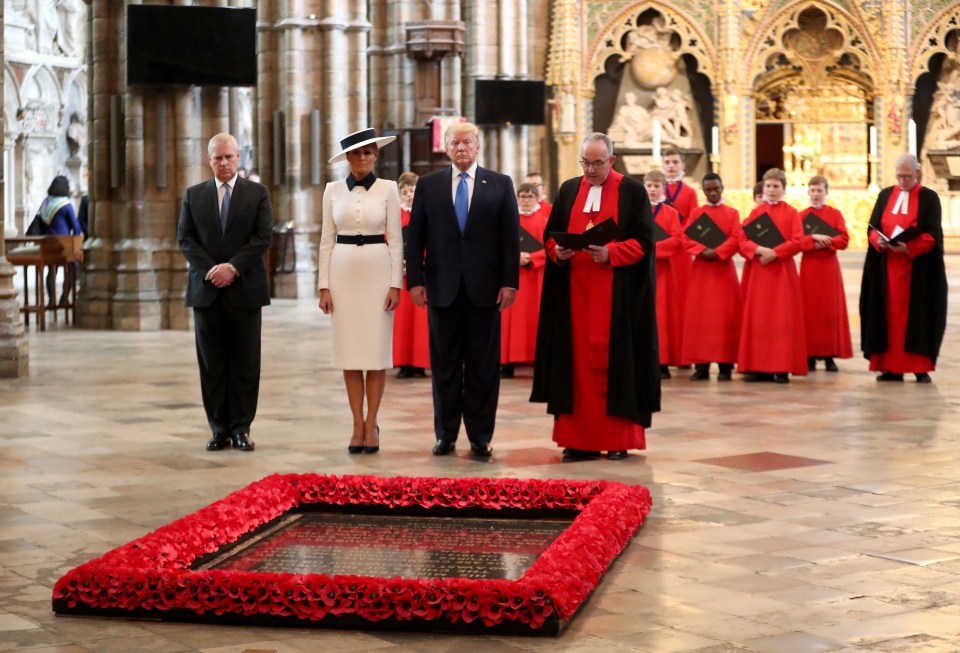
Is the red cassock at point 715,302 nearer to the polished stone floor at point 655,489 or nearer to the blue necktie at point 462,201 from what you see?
the polished stone floor at point 655,489

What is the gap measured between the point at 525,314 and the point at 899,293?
3.04 metres

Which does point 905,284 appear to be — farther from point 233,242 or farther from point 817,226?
point 233,242

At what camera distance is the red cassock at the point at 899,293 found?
11.8 metres

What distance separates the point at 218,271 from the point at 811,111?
24284mm


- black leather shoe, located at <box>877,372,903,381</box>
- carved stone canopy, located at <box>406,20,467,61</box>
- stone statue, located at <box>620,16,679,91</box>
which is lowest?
black leather shoe, located at <box>877,372,903,381</box>

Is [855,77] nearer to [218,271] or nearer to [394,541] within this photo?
[218,271]

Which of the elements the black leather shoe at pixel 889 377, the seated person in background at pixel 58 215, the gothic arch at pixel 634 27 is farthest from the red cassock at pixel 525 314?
the gothic arch at pixel 634 27

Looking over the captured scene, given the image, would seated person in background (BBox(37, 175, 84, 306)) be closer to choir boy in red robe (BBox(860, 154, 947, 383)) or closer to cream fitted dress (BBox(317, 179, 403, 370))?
choir boy in red robe (BBox(860, 154, 947, 383))

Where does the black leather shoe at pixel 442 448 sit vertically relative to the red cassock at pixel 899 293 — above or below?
below

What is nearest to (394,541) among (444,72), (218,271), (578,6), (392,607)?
(392,607)

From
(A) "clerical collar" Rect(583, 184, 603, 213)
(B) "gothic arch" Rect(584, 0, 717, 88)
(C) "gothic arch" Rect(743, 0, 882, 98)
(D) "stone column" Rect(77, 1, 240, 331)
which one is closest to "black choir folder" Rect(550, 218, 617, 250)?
(A) "clerical collar" Rect(583, 184, 603, 213)

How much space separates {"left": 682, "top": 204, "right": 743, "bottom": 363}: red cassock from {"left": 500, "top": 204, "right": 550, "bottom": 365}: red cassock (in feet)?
4.10

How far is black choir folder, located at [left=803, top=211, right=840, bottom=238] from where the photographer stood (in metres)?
12.8

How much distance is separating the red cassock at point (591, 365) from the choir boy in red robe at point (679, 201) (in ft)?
13.8
